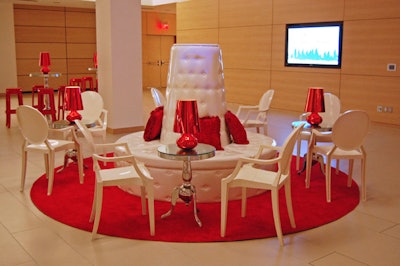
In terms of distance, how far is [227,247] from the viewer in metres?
3.71

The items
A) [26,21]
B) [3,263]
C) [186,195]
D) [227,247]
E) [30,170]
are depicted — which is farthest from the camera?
[26,21]

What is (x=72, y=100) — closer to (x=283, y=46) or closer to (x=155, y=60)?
(x=283, y=46)

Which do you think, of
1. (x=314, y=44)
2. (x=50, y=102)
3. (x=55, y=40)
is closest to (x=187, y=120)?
(x=50, y=102)

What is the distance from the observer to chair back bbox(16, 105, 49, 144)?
16.2 feet

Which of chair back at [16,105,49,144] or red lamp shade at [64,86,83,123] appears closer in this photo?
chair back at [16,105,49,144]

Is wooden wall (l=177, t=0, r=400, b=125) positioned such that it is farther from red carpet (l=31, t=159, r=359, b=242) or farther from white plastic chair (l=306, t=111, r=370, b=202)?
white plastic chair (l=306, t=111, r=370, b=202)

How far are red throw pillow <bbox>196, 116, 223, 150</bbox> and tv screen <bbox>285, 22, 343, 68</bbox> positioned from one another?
5860 mm

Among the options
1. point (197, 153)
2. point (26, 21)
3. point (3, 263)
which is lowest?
point (3, 263)

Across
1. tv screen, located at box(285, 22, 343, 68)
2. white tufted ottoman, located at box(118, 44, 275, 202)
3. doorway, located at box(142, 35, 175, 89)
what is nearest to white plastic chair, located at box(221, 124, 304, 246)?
white tufted ottoman, located at box(118, 44, 275, 202)

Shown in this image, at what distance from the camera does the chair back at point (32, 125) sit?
16.2 feet

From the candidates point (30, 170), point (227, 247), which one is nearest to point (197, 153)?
point (227, 247)

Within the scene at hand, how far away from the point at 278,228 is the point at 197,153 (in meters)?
0.91

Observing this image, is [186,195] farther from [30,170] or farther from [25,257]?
[30,170]

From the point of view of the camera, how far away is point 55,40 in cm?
1669
